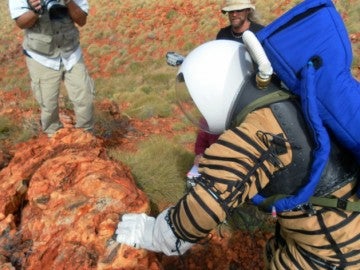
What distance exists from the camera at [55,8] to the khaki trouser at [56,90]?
49 centimetres

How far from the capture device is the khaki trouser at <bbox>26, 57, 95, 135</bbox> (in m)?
4.05

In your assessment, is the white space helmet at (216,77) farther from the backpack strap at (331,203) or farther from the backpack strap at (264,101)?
the backpack strap at (331,203)

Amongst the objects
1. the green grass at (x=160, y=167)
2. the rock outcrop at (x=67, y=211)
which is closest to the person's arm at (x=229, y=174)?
the rock outcrop at (x=67, y=211)

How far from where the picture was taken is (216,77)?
171 centimetres

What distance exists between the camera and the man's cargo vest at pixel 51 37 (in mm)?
3881

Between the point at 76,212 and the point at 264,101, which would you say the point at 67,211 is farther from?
the point at 264,101

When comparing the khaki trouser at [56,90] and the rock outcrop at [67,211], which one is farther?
the khaki trouser at [56,90]

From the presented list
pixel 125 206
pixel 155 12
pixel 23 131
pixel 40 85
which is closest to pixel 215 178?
pixel 125 206

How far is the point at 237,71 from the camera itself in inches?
67.3

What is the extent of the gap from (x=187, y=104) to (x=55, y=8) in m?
2.63

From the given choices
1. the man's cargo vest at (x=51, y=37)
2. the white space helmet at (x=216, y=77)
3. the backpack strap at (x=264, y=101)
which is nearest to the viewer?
the backpack strap at (x=264, y=101)

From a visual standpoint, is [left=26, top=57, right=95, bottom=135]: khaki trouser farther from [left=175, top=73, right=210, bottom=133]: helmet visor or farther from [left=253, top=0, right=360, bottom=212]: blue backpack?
[left=253, top=0, right=360, bottom=212]: blue backpack

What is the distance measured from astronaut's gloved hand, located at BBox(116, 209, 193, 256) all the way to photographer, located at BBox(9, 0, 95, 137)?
7.72 ft

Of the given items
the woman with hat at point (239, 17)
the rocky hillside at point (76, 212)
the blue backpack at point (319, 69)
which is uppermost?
the blue backpack at point (319, 69)
